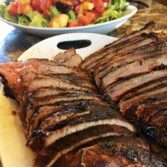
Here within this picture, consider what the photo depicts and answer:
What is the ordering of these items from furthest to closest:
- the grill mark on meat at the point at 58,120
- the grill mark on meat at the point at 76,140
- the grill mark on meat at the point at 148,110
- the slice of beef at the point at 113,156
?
1. the grill mark on meat at the point at 148,110
2. the grill mark on meat at the point at 58,120
3. the grill mark on meat at the point at 76,140
4. the slice of beef at the point at 113,156

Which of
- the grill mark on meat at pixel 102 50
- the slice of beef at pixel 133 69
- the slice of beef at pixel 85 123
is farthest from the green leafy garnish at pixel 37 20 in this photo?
the slice of beef at pixel 85 123

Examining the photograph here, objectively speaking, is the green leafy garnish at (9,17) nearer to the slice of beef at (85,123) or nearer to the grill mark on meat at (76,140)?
the slice of beef at (85,123)

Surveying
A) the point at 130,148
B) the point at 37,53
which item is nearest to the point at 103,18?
the point at 37,53

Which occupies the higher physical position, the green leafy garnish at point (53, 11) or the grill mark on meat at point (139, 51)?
the grill mark on meat at point (139, 51)

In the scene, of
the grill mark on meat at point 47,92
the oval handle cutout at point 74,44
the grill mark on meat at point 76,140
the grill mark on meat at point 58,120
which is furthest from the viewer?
the oval handle cutout at point 74,44

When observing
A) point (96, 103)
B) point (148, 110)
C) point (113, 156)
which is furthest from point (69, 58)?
point (113, 156)

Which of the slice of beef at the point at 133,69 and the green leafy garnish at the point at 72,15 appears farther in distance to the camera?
the green leafy garnish at the point at 72,15

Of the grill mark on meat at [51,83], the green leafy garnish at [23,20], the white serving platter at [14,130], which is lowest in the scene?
the white serving platter at [14,130]
